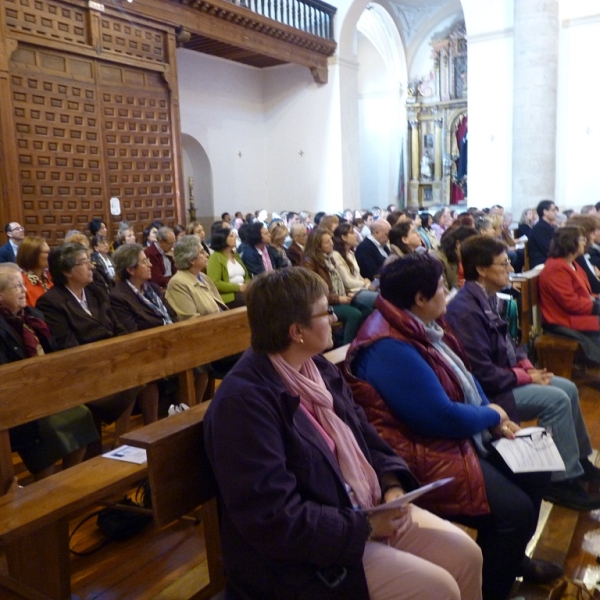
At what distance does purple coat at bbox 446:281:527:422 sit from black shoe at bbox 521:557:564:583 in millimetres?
563

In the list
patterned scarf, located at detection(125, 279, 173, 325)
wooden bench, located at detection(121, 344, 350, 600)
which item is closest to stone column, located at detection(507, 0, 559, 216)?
patterned scarf, located at detection(125, 279, 173, 325)

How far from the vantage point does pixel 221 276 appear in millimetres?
5328

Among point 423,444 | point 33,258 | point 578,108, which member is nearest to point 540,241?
point 33,258

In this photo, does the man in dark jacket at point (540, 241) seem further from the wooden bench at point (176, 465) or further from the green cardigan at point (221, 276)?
the wooden bench at point (176, 465)

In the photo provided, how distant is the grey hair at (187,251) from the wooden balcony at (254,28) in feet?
18.3

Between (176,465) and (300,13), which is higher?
(300,13)

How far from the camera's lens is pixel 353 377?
2045 mm

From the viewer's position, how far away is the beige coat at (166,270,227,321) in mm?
4191

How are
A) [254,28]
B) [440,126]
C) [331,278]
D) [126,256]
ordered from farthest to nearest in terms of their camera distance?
[440,126]
[254,28]
[331,278]
[126,256]

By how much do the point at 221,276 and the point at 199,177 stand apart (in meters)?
7.74

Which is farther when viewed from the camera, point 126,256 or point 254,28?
point 254,28

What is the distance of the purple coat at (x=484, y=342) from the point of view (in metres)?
2.59

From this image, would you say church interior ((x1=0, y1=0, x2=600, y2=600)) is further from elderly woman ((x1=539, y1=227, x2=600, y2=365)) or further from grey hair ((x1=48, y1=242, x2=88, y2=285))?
grey hair ((x1=48, y1=242, x2=88, y2=285))

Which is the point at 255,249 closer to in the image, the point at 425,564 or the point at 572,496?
the point at 572,496
